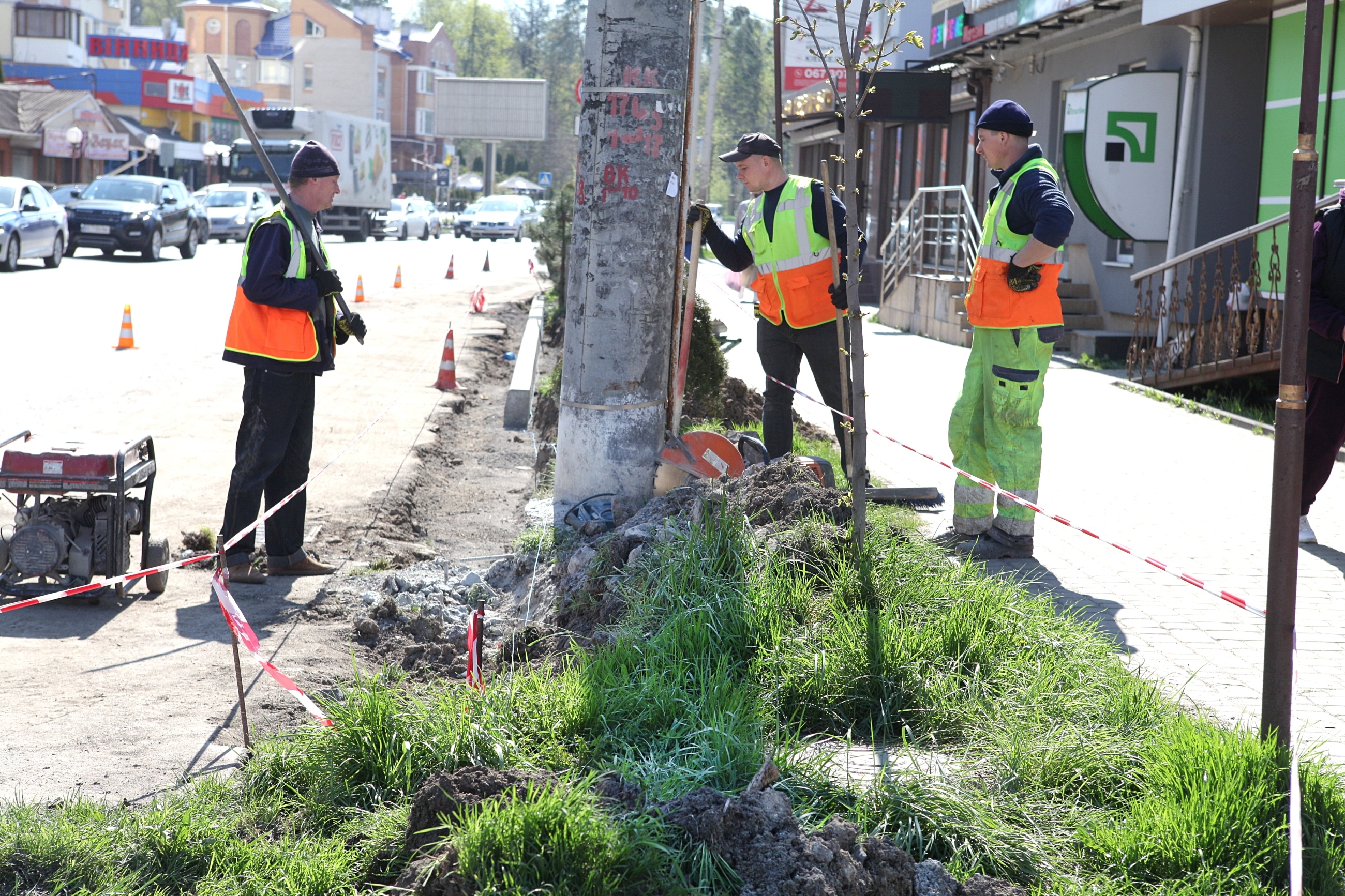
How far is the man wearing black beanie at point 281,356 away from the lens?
238 inches

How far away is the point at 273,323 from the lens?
609 cm

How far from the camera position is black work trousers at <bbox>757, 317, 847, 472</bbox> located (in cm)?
707

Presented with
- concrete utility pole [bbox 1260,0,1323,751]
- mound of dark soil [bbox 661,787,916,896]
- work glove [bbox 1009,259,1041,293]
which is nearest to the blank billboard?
work glove [bbox 1009,259,1041,293]

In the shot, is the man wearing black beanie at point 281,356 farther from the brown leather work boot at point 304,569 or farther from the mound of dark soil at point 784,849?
the mound of dark soil at point 784,849

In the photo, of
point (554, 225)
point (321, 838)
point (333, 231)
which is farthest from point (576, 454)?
point (333, 231)

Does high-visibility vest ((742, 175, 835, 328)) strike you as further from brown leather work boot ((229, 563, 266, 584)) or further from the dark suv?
the dark suv

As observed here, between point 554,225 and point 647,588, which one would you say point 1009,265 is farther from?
point 554,225

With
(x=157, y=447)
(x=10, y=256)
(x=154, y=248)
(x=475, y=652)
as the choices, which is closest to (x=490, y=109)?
(x=154, y=248)

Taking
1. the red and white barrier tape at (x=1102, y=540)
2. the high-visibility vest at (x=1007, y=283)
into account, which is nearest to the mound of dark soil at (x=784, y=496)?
the red and white barrier tape at (x=1102, y=540)

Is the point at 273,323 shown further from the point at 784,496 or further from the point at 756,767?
the point at 756,767

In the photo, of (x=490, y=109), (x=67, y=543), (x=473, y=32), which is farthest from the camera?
(x=473, y=32)

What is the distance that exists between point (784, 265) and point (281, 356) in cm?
267

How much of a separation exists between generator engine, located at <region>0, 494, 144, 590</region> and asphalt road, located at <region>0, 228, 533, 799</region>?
0.17 metres

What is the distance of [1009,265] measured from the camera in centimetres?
598
